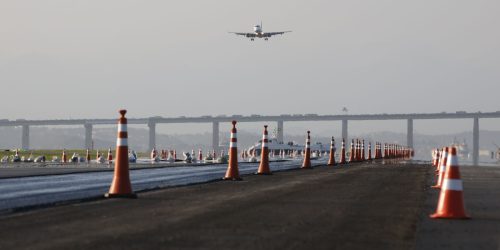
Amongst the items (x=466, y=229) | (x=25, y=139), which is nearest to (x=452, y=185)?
(x=466, y=229)

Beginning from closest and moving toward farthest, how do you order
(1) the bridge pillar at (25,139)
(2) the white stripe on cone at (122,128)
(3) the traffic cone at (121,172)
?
(3) the traffic cone at (121,172) → (2) the white stripe on cone at (122,128) → (1) the bridge pillar at (25,139)

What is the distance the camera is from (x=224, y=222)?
29.0 feet

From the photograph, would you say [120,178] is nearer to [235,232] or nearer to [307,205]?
[307,205]

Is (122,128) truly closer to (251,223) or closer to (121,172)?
(121,172)

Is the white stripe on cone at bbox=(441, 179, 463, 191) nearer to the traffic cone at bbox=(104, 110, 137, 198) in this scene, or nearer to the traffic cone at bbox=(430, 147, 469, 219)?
the traffic cone at bbox=(430, 147, 469, 219)

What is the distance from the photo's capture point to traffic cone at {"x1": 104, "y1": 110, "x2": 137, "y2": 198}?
497 inches

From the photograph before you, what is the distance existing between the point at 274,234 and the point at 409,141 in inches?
7562

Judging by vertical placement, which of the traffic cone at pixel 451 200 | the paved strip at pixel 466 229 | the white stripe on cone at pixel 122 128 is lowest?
the paved strip at pixel 466 229

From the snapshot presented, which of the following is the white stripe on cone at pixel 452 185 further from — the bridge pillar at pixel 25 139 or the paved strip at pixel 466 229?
the bridge pillar at pixel 25 139

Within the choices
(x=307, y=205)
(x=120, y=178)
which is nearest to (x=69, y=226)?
(x=307, y=205)

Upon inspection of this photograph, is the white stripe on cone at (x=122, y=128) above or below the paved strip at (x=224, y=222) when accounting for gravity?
above

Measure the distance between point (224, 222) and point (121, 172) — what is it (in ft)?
14.2

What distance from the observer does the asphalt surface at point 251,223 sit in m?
7.30

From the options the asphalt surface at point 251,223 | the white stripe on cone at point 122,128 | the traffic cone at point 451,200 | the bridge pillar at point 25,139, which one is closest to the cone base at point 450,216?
the traffic cone at point 451,200
